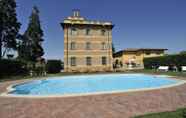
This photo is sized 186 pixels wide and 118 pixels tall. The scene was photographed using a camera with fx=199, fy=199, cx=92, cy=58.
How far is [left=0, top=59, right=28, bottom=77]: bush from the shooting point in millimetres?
24400

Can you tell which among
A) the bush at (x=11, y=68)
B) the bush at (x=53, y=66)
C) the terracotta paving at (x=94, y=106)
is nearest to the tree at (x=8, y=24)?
the bush at (x=11, y=68)

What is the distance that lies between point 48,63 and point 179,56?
19.2m

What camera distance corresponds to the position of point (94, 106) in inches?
270

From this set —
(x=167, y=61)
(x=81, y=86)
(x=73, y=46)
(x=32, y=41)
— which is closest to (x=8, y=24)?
(x=32, y=41)

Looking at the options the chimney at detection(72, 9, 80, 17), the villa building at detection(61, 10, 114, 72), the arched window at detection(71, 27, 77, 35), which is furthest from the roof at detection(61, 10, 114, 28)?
the arched window at detection(71, 27, 77, 35)

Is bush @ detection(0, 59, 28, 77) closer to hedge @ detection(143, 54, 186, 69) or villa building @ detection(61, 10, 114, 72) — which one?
villa building @ detection(61, 10, 114, 72)

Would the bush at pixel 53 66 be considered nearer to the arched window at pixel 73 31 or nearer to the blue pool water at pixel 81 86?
the arched window at pixel 73 31

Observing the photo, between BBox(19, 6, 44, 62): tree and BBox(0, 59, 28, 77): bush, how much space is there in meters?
9.55

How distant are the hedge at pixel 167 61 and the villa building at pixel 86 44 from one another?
703 cm

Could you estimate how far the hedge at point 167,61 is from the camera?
27062 millimetres

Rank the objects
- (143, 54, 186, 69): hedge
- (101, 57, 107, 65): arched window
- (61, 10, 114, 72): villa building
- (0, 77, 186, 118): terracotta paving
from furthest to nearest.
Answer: (101, 57, 107, 65): arched window → (61, 10, 114, 72): villa building → (143, 54, 186, 69): hedge → (0, 77, 186, 118): terracotta paving

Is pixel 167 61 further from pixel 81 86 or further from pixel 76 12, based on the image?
pixel 81 86

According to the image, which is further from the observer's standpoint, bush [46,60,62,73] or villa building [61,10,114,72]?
villa building [61,10,114,72]

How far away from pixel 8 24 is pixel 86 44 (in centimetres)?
1386
